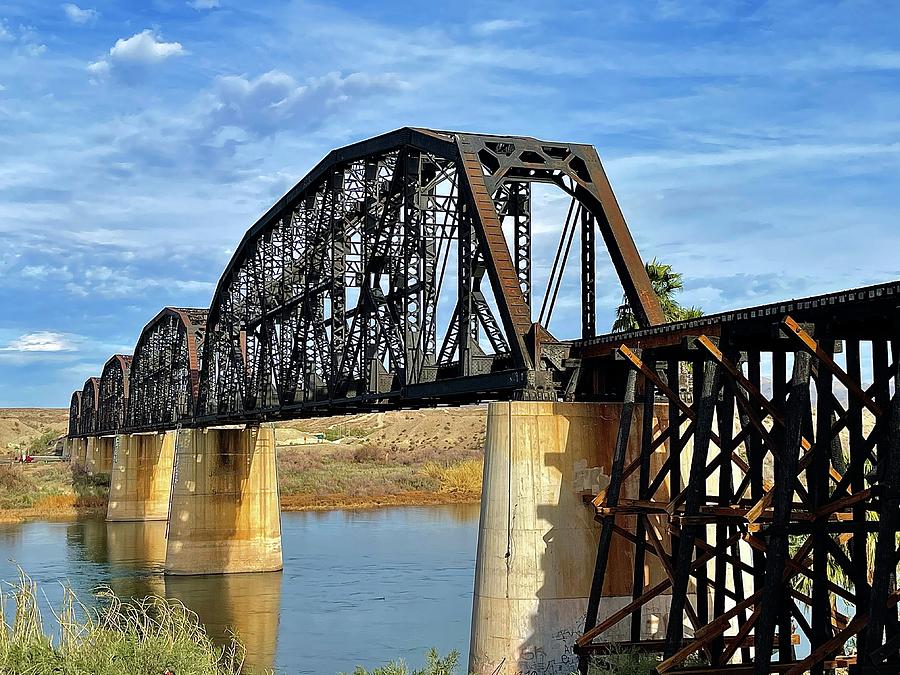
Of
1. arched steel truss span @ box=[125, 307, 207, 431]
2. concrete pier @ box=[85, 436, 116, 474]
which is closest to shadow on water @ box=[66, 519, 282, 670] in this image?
arched steel truss span @ box=[125, 307, 207, 431]

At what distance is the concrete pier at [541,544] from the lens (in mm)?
20297

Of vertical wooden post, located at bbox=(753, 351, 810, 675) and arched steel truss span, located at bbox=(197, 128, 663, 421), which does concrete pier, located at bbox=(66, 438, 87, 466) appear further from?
vertical wooden post, located at bbox=(753, 351, 810, 675)

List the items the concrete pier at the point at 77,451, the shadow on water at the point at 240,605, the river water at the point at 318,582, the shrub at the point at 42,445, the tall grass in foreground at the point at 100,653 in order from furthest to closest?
the shrub at the point at 42,445 → the concrete pier at the point at 77,451 → the shadow on water at the point at 240,605 → the river water at the point at 318,582 → the tall grass in foreground at the point at 100,653

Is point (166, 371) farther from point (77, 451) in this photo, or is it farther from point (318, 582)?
point (77, 451)

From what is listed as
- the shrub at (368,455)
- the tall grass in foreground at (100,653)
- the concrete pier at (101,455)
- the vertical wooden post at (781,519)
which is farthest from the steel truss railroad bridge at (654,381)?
the shrub at (368,455)

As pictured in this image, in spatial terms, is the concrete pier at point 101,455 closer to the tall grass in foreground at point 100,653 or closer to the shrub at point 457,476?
the shrub at point 457,476

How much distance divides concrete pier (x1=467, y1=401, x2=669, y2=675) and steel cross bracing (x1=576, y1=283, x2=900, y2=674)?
487mm

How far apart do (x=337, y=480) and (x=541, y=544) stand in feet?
251

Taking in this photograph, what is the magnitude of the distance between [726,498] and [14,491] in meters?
81.9

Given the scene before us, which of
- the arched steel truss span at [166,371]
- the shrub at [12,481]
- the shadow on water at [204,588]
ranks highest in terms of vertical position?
the arched steel truss span at [166,371]

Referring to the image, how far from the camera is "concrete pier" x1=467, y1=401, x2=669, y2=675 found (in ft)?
66.6

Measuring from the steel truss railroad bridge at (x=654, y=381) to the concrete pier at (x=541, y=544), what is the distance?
0.54 m

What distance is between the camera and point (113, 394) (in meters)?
109

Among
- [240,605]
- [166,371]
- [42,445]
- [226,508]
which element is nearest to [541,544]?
[240,605]
